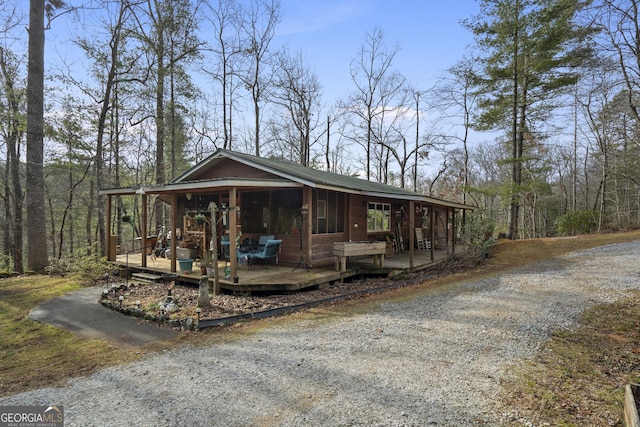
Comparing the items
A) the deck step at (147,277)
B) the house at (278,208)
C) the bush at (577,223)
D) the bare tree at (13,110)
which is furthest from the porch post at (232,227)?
the bush at (577,223)

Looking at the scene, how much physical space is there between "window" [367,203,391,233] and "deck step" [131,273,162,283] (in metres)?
7.12

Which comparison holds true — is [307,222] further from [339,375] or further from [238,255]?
[339,375]

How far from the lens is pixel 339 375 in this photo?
353 centimetres

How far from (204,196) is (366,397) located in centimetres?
920

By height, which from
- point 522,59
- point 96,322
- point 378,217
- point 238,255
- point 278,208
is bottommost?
point 96,322

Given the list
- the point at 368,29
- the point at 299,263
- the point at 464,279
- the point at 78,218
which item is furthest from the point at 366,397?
the point at 368,29

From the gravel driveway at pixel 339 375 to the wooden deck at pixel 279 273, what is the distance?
183 centimetres

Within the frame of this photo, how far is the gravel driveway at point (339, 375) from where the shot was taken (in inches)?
111

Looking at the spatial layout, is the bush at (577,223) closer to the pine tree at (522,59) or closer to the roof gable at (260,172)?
the pine tree at (522,59)

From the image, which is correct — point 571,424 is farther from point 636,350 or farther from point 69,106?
point 69,106

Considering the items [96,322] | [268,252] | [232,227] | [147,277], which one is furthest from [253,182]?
[147,277]

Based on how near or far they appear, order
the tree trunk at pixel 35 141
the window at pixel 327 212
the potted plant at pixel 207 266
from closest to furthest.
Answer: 1. the potted plant at pixel 207 266
2. the window at pixel 327 212
3. the tree trunk at pixel 35 141

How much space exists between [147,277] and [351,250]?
18.3ft
